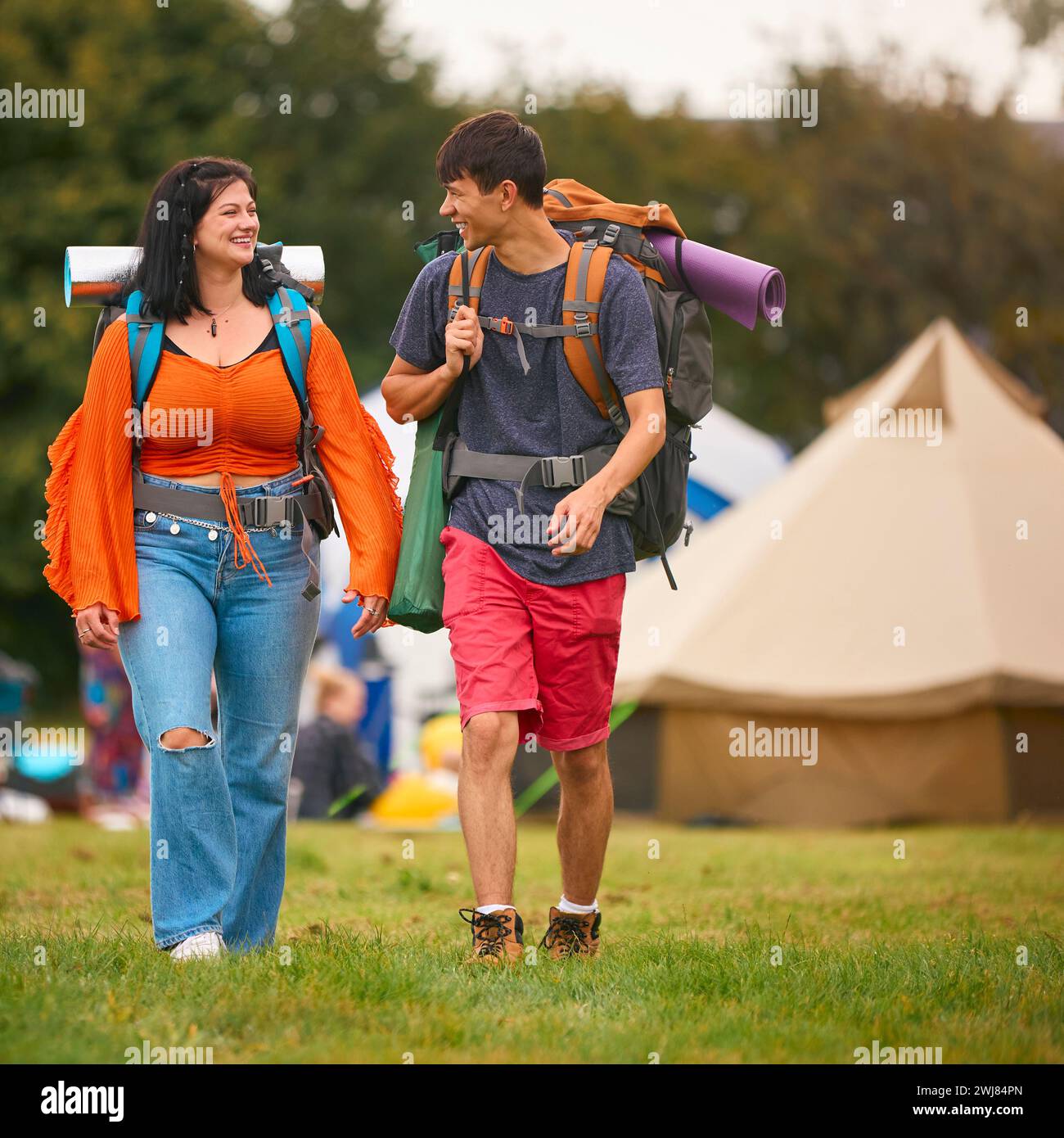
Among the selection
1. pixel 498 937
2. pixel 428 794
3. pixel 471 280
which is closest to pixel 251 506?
pixel 471 280

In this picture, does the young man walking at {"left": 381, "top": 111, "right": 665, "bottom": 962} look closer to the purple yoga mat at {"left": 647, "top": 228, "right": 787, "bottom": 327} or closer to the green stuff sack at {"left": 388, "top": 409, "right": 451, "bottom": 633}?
the green stuff sack at {"left": 388, "top": 409, "right": 451, "bottom": 633}

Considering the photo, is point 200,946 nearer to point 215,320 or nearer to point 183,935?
point 183,935

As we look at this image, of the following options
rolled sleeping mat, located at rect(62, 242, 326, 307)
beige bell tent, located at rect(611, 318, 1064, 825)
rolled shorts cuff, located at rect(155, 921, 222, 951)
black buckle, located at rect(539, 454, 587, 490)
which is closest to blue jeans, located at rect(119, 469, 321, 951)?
rolled shorts cuff, located at rect(155, 921, 222, 951)

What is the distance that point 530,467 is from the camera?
447 centimetres

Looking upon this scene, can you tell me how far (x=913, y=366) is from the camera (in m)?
12.6

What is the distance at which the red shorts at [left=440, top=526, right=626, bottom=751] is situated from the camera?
4.41 meters

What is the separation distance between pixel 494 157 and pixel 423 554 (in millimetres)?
1031

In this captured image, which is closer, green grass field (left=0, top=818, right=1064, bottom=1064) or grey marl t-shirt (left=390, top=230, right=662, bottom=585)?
green grass field (left=0, top=818, right=1064, bottom=1064)

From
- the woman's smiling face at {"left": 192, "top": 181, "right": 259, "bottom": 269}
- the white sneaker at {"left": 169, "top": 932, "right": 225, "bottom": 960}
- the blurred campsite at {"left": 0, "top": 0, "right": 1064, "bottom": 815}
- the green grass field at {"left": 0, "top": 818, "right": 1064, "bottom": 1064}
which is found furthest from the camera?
the blurred campsite at {"left": 0, "top": 0, "right": 1064, "bottom": 815}

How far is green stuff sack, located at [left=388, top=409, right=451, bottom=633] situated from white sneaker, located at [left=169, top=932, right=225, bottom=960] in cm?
94
